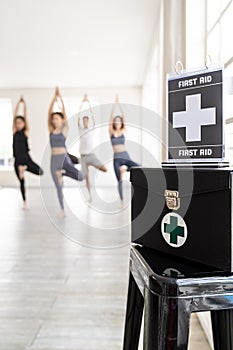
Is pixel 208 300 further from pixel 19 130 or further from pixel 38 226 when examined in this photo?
pixel 19 130

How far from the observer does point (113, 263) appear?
3.01 m

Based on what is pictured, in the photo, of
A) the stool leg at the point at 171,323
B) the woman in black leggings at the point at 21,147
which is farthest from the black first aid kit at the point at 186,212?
the woman in black leggings at the point at 21,147

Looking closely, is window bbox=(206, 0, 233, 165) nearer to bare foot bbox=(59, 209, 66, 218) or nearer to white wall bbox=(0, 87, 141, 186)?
bare foot bbox=(59, 209, 66, 218)

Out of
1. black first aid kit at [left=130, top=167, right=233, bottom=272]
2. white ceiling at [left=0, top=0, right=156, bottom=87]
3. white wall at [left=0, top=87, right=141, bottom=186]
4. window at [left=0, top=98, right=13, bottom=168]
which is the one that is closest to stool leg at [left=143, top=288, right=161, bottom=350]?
black first aid kit at [left=130, top=167, right=233, bottom=272]

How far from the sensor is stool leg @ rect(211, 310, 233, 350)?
0.91m

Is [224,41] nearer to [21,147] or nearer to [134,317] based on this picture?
[134,317]

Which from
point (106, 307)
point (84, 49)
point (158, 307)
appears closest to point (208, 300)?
point (158, 307)

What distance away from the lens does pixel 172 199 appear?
Result: 35.5 inches

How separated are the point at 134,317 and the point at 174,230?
13.1 inches

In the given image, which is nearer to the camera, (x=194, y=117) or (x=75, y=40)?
(x=194, y=117)


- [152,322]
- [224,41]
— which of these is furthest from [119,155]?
[152,322]

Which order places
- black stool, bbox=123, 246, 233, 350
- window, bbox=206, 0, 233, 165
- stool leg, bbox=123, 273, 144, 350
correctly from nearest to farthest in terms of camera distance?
1. black stool, bbox=123, 246, 233, 350
2. stool leg, bbox=123, 273, 144, 350
3. window, bbox=206, 0, 233, 165

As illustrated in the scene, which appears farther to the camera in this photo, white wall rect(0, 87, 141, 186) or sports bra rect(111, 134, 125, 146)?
white wall rect(0, 87, 141, 186)

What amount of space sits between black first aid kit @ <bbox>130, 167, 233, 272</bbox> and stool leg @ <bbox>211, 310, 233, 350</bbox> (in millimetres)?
174
